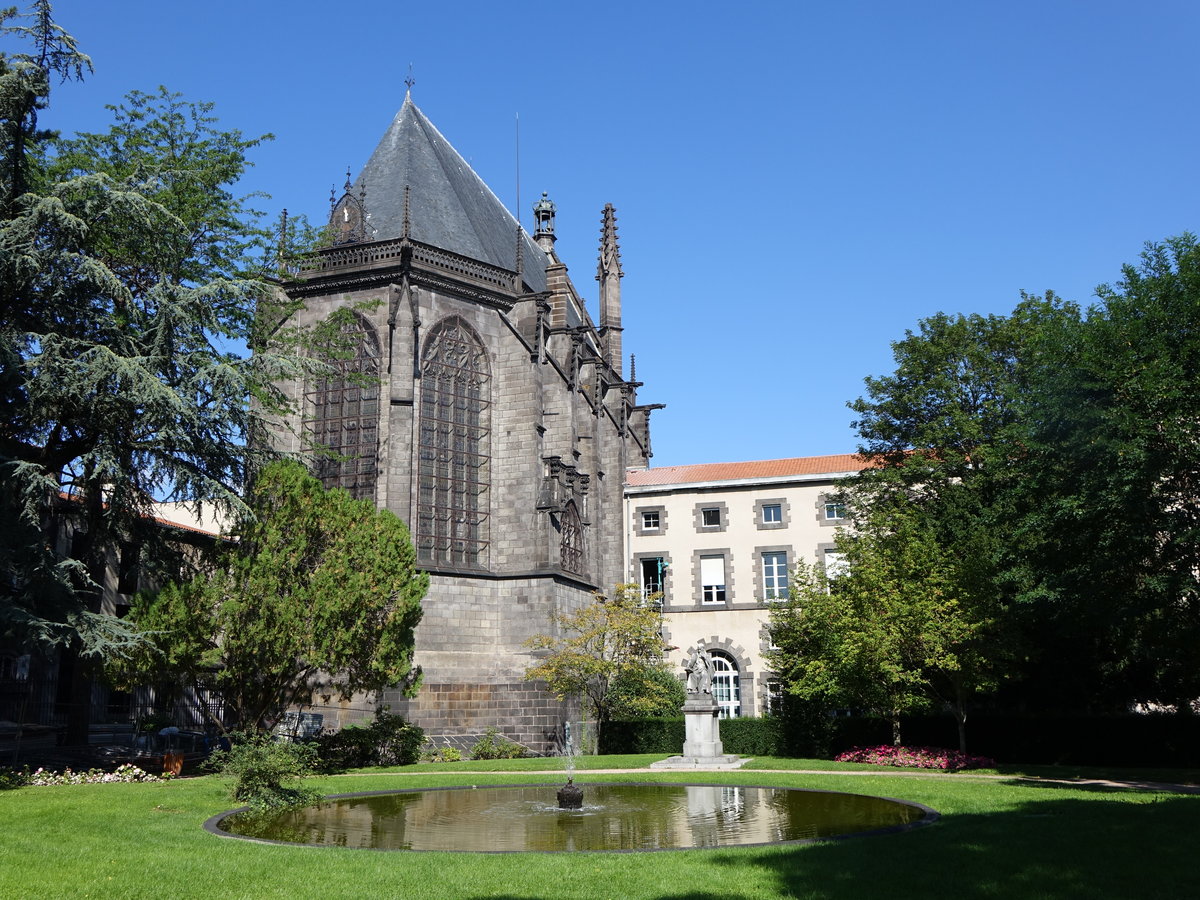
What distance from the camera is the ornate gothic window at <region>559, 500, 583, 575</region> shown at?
111ft

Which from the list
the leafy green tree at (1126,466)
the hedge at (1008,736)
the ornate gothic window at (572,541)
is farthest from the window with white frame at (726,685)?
the leafy green tree at (1126,466)

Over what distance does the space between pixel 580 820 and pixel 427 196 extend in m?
28.0

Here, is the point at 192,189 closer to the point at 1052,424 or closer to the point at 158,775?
the point at 158,775

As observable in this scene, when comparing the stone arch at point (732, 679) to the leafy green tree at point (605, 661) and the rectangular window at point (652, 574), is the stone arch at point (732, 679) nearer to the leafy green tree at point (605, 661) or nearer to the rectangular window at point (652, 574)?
the rectangular window at point (652, 574)

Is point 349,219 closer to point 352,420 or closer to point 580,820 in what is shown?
point 352,420

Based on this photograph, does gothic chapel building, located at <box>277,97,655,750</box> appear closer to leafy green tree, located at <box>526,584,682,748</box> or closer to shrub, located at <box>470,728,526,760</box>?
shrub, located at <box>470,728,526,760</box>

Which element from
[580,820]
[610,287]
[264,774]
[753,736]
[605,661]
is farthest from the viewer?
[610,287]

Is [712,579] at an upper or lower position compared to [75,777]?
upper

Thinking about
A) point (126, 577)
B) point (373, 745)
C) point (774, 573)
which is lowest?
point (373, 745)

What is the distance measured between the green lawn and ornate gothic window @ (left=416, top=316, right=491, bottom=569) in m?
18.6

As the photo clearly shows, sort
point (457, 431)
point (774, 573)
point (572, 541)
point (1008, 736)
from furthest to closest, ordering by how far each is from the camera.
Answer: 1. point (774, 573)
2. point (572, 541)
3. point (457, 431)
4. point (1008, 736)

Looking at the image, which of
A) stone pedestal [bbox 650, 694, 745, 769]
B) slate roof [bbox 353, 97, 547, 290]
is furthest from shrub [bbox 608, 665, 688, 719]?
slate roof [bbox 353, 97, 547, 290]

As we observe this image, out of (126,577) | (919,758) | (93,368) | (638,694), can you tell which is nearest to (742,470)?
(638,694)

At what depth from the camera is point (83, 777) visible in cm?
1805
